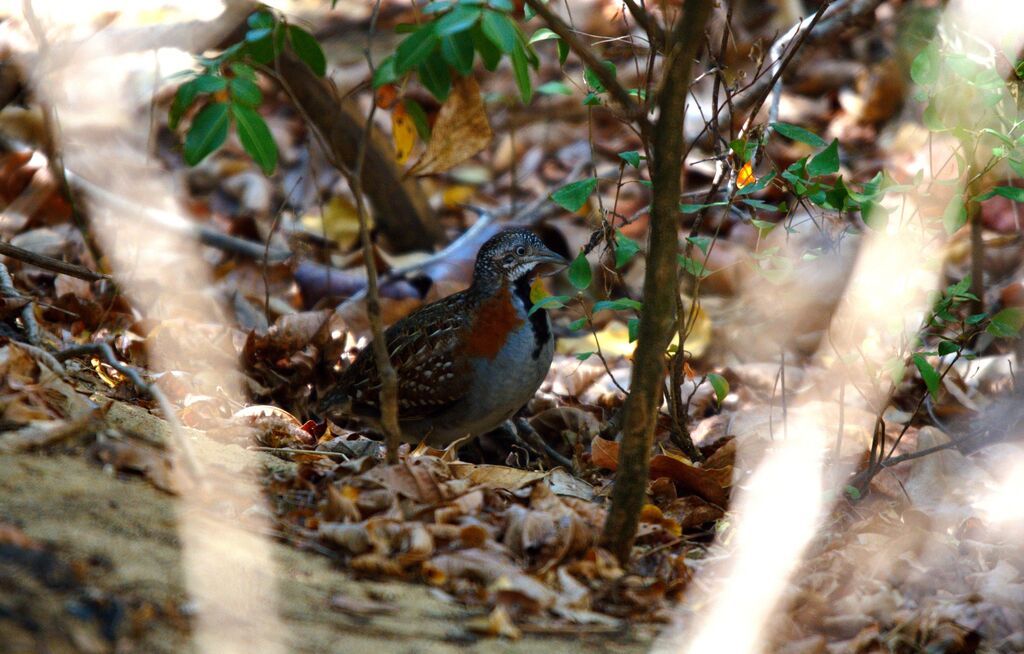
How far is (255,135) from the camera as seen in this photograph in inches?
117

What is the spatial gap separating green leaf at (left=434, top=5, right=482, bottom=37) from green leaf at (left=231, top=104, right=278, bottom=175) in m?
0.65

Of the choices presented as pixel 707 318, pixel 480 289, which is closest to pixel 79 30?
pixel 480 289

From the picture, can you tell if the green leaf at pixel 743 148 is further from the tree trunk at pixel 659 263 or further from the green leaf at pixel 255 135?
the green leaf at pixel 255 135

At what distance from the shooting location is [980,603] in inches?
127

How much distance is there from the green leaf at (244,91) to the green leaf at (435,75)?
440mm

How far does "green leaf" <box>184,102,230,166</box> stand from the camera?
2.89 meters

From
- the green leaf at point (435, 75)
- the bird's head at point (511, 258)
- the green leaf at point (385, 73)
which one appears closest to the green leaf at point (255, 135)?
the green leaf at point (385, 73)

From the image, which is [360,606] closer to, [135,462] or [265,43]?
[135,462]

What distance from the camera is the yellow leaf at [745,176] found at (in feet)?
12.6

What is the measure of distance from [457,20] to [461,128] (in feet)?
11.6

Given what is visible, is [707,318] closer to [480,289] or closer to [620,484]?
[480,289]

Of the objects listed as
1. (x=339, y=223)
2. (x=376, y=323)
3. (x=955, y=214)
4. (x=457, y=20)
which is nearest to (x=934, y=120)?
(x=955, y=214)

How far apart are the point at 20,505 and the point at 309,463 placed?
127 centimetres

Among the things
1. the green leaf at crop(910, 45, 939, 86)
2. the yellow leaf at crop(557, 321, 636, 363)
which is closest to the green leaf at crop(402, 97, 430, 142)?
the green leaf at crop(910, 45, 939, 86)
